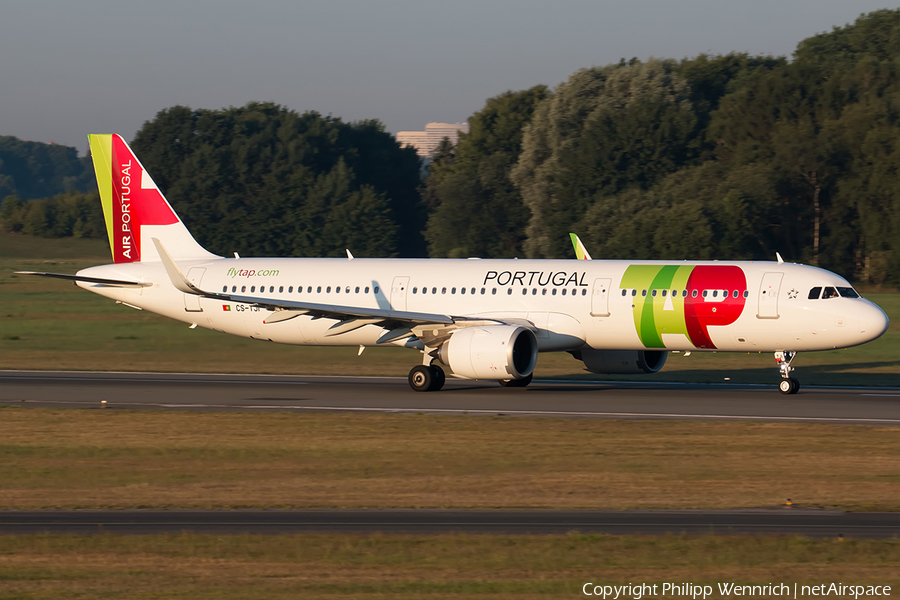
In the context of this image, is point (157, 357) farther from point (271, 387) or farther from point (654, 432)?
point (654, 432)

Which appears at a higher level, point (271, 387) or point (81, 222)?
point (81, 222)

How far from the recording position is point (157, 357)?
4053cm

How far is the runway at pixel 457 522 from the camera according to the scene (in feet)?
45.7

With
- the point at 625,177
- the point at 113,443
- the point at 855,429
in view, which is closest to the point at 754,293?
the point at 855,429

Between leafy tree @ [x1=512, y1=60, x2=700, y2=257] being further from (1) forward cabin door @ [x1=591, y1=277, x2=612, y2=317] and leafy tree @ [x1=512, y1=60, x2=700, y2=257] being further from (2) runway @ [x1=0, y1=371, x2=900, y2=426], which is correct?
(1) forward cabin door @ [x1=591, y1=277, x2=612, y2=317]

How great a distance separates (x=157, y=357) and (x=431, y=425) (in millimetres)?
19396

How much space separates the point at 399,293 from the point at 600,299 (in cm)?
614

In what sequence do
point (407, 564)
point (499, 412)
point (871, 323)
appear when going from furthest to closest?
point (871, 323) < point (499, 412) < point (407, 564)

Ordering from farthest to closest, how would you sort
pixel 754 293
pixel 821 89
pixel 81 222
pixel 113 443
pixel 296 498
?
pixel 81 222, pixel 821 89, pixel 754 293, pixel 113 443, pixel 296 498

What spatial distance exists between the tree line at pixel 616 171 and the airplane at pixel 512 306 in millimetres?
38412

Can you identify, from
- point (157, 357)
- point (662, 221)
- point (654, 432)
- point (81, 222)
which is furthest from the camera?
point (81, 222)

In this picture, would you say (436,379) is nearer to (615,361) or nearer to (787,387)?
(615,361)

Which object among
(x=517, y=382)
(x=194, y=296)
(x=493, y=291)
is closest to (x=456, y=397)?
(x=517, y=382)

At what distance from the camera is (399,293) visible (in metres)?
33.3
